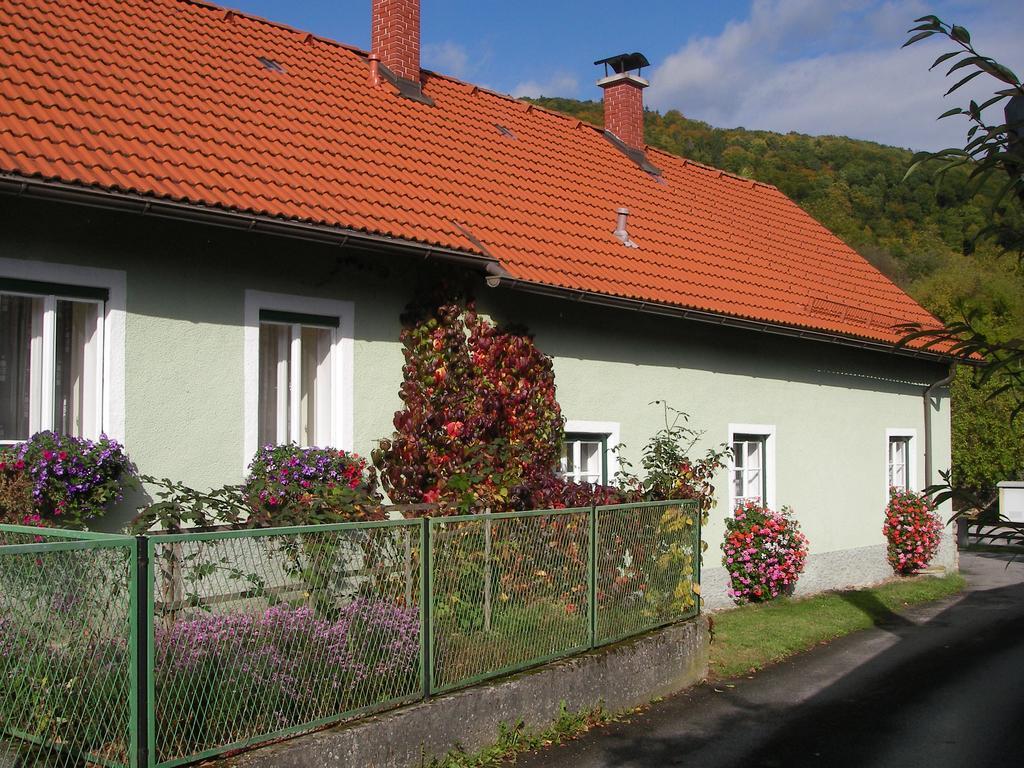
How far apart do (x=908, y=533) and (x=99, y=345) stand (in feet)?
42.7

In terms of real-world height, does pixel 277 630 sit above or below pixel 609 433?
below

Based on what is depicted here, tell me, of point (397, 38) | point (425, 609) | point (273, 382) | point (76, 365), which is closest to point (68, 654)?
point (425, 609)

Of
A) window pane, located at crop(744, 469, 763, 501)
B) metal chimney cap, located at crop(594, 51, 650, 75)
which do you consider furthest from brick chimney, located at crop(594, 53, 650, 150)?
window pane, located at crop(744, 469, 763, 501)

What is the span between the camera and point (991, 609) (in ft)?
47.4

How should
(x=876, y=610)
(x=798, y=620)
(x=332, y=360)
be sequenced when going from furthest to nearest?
(x=876, y=610) < (x=798, y=620) < (x=332, y=360)

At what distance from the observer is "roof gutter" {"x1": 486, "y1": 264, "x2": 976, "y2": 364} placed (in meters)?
9.98

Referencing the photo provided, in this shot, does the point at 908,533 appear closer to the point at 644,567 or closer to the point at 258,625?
the point at 644,567

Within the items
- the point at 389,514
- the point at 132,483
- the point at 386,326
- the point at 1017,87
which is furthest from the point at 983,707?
the point at 1017,87

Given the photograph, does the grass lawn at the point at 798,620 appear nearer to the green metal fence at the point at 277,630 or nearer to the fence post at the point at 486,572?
the fence post at the point at 486,572

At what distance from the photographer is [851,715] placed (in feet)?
27.6

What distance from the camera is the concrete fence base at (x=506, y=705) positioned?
5.74m

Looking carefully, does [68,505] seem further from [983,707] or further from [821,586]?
[821,586]

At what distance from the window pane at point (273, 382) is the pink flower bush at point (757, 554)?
21.6 ft

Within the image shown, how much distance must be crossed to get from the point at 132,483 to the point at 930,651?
837 centimetres
